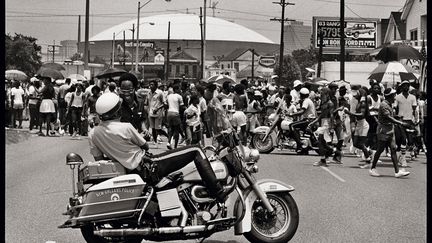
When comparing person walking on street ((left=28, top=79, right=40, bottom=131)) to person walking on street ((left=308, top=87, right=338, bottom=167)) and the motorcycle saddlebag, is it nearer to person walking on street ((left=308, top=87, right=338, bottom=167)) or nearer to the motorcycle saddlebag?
person walking on street ((left=308, top=87, right=338, bottom=167))

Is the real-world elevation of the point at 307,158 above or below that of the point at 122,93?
below

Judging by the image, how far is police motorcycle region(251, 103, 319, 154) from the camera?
19.4 meters

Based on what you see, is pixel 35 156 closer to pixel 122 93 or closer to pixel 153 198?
pixel 122 93

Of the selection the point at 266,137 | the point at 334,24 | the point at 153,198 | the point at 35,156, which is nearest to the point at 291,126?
the point at 266,137

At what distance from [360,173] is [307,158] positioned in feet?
11.2

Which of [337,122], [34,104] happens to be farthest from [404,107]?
[34,104]

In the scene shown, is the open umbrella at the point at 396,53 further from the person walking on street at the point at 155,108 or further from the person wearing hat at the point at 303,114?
the person walking on street at the point at 155,108

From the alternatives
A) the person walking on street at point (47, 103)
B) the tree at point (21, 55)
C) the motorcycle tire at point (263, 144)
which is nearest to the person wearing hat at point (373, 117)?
the motorcycle tire at point (263, 144)

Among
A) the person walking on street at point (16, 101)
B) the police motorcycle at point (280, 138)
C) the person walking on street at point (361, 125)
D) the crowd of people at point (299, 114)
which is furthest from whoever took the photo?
the person walking on street at point (16, 101)

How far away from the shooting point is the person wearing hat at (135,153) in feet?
23.3

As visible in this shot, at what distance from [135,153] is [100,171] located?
362mm

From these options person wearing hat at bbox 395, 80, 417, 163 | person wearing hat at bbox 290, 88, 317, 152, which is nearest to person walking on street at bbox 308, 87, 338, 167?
person wearing hat at bbox 290, 88, 317, 152

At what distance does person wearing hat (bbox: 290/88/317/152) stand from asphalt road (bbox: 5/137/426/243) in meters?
0.77

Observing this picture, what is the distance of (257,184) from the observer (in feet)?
25.0
